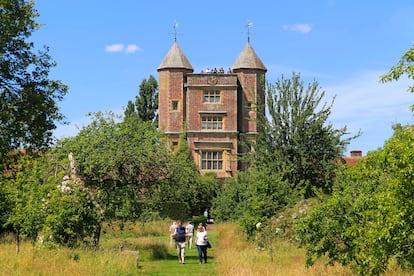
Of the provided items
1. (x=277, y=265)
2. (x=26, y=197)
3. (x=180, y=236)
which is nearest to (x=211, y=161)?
(x=26, y=197)

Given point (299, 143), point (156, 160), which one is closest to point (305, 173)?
point (299, 143)

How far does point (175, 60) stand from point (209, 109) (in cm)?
592

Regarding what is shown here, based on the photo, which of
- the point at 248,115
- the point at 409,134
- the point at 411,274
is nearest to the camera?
the point at 409,134

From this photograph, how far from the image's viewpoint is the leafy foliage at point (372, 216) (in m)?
10.1

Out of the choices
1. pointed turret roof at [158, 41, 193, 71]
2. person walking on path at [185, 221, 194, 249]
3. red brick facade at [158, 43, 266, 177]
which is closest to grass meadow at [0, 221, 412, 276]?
person walking on path at [185, 221, 194, 249]

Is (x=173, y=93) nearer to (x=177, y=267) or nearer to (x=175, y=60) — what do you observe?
(x=175, y=60)

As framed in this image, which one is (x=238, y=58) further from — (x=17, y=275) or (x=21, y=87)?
(x=17, y=275)

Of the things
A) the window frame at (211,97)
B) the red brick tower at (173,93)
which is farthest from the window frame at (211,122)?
the red brick tower at (173,93)

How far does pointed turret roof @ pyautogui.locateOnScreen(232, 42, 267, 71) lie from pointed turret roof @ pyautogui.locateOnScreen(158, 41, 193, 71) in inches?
180

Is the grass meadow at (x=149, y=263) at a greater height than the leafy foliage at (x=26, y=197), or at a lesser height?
lesser

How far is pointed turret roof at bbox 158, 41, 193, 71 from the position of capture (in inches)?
2446

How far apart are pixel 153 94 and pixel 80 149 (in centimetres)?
5022

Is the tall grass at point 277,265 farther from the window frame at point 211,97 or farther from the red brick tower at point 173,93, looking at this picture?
the red brick tower at point 173,93

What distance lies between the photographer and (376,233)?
10680 mm
